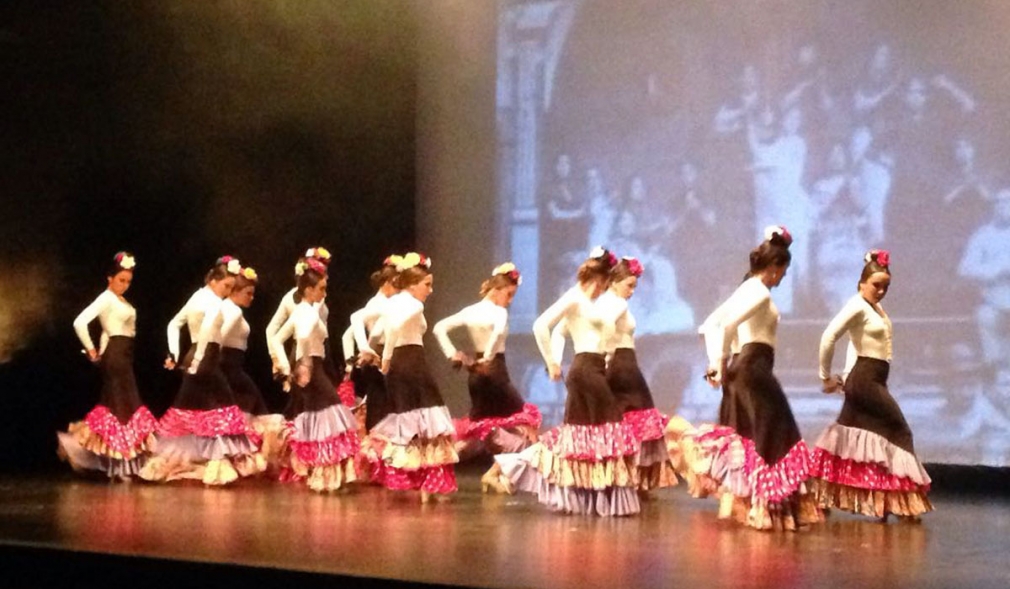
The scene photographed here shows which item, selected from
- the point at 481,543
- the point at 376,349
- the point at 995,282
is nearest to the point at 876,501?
the point at 481,543

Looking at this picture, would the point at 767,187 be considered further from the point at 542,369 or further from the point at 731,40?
the point at 542,369

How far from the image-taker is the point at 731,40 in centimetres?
898

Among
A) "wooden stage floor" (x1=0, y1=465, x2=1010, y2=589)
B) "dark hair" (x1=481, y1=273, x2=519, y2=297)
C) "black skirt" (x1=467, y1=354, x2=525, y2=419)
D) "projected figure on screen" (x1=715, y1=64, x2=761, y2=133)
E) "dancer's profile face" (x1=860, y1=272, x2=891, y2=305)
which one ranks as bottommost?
"wooden stage floor" (x1=0, y1=465, x2=1010, y2=589)

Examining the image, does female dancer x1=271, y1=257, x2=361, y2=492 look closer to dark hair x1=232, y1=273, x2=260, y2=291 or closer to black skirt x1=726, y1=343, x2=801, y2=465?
dark hair x1=232, y1=273, x2=260, y2=291

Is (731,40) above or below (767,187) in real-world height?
above

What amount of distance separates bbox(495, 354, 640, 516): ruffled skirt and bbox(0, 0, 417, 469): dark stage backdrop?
4644 mm

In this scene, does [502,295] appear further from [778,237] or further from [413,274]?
[778,237]

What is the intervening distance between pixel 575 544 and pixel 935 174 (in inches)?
170

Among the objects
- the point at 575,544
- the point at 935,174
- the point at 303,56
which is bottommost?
the point at 575,544

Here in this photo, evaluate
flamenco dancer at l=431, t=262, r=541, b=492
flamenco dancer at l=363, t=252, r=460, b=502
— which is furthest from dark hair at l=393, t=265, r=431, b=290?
flamenco dancer at l=431, t=262, r=541, b=492

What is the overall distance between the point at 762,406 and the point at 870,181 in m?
3.15

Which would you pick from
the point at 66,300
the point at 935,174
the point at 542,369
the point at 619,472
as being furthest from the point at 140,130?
the point at 935,174

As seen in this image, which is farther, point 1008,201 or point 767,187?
point 767,187

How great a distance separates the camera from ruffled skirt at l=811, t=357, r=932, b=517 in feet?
20.3
